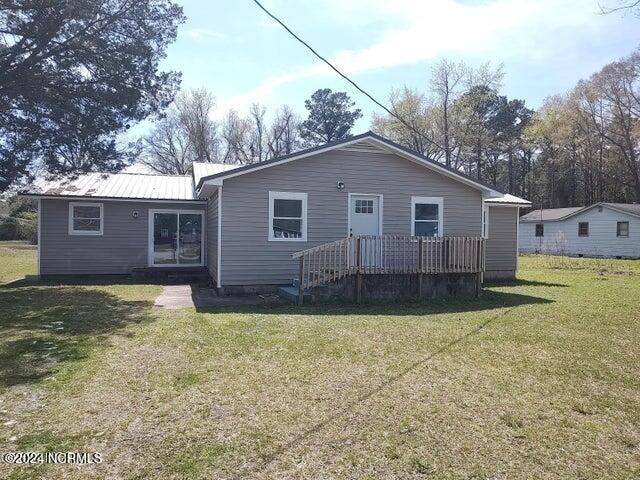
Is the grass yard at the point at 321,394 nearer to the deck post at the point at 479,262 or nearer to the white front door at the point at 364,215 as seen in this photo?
the deck post at the point at 479,262

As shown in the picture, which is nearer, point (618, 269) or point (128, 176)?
point (128, 176)

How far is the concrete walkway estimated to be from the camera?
10188 mm

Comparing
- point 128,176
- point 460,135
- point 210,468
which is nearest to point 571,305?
point 210,468

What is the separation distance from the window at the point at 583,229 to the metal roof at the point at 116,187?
82.3 ft

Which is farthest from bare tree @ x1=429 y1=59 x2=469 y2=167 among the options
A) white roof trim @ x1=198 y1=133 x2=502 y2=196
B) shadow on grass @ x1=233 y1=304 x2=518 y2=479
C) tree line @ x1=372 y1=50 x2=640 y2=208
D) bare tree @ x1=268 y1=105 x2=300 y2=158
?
shadow on grass @ x1=233 y1=304 x2=518 y2=479

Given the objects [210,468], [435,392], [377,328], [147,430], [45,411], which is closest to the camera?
[210,468]

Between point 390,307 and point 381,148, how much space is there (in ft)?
15.6

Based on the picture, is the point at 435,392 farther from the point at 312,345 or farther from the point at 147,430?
the point at 147,430

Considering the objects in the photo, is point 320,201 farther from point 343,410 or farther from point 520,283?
point 343,410

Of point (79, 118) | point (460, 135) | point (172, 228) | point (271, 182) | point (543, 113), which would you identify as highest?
point (543, 113)

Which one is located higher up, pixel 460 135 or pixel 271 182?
pixel 460 135

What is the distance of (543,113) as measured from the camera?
4312 centimetres

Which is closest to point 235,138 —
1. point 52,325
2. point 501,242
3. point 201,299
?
point 501,242

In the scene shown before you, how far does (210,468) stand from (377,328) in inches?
197
